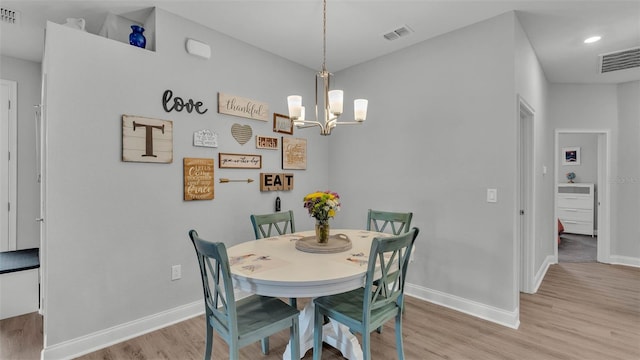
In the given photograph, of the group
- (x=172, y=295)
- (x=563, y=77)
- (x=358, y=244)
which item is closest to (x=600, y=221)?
(x=563, y=77)

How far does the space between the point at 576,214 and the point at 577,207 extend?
150 millimetres

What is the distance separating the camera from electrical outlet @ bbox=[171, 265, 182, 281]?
8.50 ft

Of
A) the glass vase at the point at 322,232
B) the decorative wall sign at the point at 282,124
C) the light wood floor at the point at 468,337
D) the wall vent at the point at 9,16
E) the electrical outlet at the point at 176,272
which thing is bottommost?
the light wood floor at the point at 468,337

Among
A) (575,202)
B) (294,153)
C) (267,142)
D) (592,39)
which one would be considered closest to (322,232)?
(267,142)

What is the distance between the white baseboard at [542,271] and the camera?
339 cm

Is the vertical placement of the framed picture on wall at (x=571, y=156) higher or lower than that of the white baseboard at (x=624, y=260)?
higher

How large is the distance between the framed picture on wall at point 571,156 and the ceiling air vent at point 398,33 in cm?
582

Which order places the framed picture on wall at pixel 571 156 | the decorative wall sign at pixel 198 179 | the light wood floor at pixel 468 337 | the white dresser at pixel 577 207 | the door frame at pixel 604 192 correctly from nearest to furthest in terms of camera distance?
the light wood floor at pixel 468 337, the decorative wall sign at pixel 198 179, the door frame at pixel 604 192, the white dresser at pixel 577 207, the framed picture on wall at pixel 571 156

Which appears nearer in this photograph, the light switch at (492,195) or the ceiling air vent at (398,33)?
the light switch at (492,195)

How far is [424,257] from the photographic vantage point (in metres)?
3.09

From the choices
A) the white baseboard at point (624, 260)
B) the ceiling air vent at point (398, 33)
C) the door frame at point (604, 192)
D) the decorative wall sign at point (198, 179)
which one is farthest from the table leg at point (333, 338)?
the white baseboard at point (624, 260)

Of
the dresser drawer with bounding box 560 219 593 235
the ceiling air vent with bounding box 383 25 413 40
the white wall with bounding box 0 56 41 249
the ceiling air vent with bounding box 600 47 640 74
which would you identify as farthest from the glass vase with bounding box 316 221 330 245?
the dresser drawer with bounding box 560 219 593 235

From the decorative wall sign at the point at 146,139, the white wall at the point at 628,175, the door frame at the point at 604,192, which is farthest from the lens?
the door frame at the point at 604,192

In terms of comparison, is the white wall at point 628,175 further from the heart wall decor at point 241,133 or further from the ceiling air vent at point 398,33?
the heart wall decor at point 241,133
